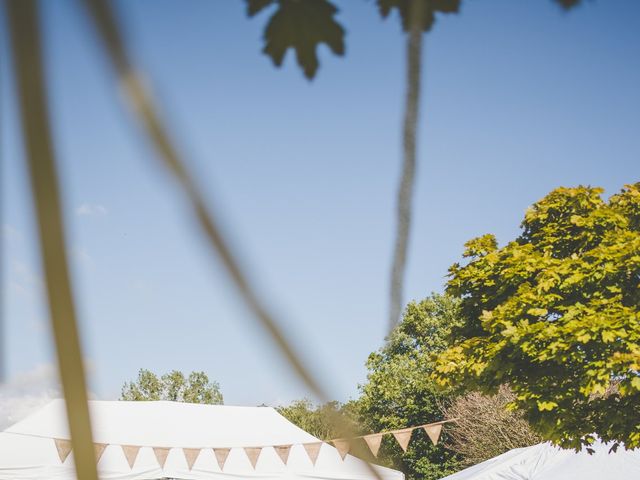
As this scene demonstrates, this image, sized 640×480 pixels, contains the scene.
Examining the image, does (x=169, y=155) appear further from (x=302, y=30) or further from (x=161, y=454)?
(x=161, y=454)

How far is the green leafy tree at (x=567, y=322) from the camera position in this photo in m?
6.81

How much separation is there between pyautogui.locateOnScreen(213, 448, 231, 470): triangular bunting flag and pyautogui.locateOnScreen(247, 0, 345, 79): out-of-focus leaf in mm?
10908

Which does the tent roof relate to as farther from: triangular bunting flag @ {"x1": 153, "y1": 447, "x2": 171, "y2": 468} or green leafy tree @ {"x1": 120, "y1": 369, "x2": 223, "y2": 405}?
green leafy tree @ {"x1": 120, "y1": 369, "x2": 223, "y2": 405}

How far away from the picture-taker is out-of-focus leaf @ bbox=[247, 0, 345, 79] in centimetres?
51

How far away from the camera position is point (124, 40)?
256mm

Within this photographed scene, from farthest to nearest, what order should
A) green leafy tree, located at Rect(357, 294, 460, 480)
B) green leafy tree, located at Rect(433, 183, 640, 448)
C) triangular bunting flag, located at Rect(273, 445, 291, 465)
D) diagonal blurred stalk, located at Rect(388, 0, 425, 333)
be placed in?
green leafy tree, located at Rect(357, 294, 460, 480)
triangular bunting flag, located at Rect(273, 445, 291, 465)
green leafy tree, located at Rect(433, 183, 640, 448)
diagonal blurred stalk, located at Rect(388, 0, 425, 333)

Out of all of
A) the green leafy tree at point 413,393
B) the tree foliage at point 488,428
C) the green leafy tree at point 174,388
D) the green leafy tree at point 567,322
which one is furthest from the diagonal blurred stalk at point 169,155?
the green leafy tree at point 174,388

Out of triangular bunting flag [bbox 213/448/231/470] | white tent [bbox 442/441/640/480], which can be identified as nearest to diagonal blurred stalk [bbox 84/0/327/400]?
white tent [bbox 442/441/640/480]

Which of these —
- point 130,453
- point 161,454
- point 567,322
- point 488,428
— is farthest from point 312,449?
point 488,428

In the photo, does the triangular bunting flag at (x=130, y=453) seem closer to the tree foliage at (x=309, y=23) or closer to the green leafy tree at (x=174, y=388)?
the tree foliage at (x=309, y=23)

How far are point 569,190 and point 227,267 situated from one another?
9.18 metres

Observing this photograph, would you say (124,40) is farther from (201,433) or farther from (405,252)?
(201,433)

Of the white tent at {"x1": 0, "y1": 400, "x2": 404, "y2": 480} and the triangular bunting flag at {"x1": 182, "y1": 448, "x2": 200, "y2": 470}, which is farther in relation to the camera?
the triangular bunting flag at {"x1": 182, "y1": 448, "x2": 200, "y2": 470}

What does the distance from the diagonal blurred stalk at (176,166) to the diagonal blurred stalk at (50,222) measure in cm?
3
